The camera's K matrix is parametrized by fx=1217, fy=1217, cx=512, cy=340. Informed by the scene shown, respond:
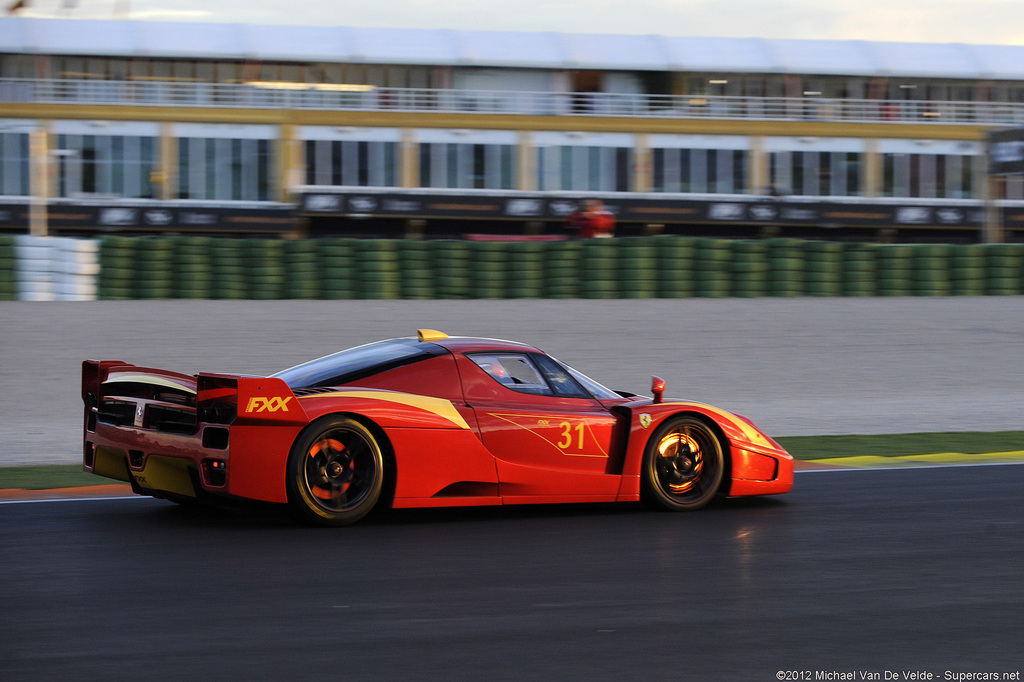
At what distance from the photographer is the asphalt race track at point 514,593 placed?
4152 mm

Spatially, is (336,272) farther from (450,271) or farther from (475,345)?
(475,345)

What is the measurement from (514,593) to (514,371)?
2116 mm

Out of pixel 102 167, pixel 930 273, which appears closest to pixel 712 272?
pixel 930 273

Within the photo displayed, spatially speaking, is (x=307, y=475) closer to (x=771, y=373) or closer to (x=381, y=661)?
(x=381, y=661)

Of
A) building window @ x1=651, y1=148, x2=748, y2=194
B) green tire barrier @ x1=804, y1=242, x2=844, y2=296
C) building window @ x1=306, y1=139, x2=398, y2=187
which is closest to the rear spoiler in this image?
green tire barrier @ x1=804, y1=242, x2=844, y2=296

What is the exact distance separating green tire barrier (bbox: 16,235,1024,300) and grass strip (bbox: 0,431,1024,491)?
9.10m

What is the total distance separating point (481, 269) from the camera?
19.9 m

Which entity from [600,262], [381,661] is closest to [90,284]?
[600,262]

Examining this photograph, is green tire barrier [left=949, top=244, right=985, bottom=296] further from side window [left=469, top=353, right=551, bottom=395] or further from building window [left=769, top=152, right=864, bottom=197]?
building window [left=769, top=152, right=864, bottom=197]

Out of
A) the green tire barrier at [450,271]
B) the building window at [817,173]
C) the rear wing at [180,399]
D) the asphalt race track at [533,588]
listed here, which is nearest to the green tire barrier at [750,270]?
the green tire barrier at [450,271]

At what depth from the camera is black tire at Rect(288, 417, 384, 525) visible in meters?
6.21

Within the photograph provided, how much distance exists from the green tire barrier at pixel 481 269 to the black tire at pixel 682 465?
1271cm

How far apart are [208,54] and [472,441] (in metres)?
38.8

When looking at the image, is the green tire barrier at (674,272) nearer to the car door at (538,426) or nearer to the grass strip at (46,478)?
the grass strip at (46,478)
